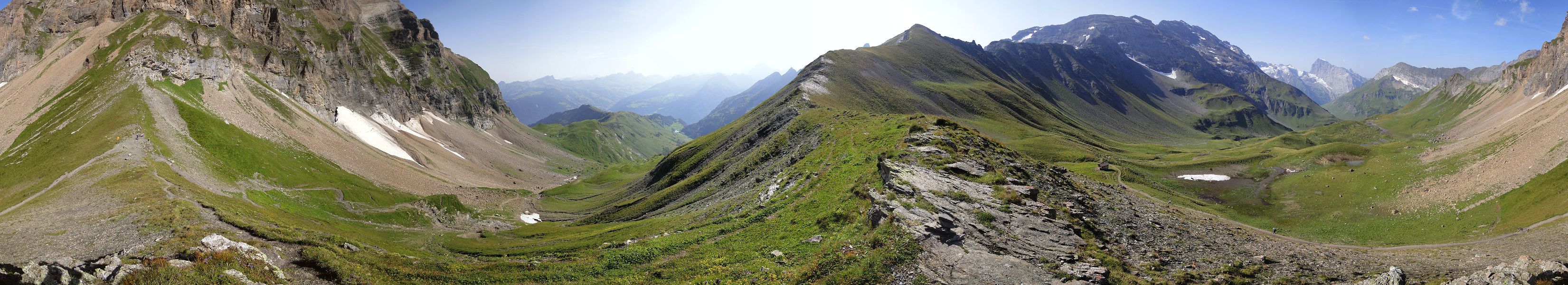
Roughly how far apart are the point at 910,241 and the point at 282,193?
80.3m

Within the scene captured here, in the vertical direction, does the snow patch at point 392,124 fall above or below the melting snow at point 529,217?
above

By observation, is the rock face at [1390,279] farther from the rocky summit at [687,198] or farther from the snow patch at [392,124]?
the snow patch at [392,124]

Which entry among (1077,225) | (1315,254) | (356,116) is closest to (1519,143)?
(1315,254)

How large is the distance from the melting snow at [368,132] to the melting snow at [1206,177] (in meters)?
166

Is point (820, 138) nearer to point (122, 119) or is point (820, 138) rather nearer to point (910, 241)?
point (910, 241)

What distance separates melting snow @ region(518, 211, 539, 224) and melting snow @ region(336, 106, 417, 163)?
51558 millimetres

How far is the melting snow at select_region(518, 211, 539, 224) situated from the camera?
312 ft

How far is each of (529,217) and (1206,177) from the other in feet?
407

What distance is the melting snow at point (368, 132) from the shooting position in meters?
136

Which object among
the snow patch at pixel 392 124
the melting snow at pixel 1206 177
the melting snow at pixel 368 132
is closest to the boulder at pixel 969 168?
the melting snow at pixel 1206 177

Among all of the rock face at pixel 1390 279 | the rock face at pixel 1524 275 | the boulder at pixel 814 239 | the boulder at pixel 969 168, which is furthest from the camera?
the boulder at pixel 969 168

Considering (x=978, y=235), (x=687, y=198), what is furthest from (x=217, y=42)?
(x=978, y=235)

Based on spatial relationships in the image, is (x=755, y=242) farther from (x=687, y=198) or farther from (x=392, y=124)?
(x=392, y=124)

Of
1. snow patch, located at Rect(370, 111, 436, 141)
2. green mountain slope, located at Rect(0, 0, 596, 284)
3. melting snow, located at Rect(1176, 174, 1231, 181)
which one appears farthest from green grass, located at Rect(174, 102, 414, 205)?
melting snow, located at Rect(1176, 174, 1231, 181)
